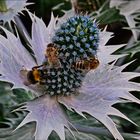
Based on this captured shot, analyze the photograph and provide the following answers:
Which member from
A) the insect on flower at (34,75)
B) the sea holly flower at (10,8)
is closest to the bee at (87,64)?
the insect on flower at (34,75)

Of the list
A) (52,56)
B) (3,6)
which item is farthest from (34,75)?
(3,6)

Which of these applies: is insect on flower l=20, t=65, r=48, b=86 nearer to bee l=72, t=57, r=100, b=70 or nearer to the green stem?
bee l=72, t=57, r=100, b=70

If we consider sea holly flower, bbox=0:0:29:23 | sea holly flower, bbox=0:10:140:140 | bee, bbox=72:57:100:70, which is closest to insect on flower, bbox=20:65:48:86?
sea holly flower, bbox=0:10:140:140

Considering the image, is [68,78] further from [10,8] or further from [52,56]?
[10,8]

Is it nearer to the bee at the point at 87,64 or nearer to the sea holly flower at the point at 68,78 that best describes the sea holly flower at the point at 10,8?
the sea holly flower at the point at 68,78

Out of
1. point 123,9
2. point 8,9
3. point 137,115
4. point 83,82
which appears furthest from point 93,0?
point 83,82
